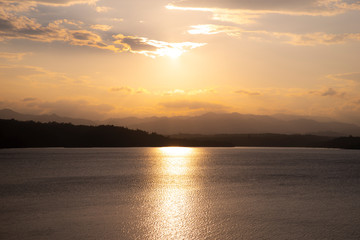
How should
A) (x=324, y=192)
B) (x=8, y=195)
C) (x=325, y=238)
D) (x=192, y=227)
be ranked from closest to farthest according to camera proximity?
(x=325, y=238)
(x=192, y=227)
(x=8, y=195)
(x=324, y=192)

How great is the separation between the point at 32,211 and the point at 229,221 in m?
19.5

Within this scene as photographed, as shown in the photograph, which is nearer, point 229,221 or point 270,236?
point 270,236

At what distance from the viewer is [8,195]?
48.3m

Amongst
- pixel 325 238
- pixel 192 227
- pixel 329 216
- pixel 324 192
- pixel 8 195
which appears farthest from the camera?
pixel 324 192

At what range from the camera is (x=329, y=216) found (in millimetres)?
36969

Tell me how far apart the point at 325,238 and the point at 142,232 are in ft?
46.3

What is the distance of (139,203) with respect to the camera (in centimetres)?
4394

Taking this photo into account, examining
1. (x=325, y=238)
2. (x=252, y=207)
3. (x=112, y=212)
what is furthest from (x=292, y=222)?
(x=112, y=212)

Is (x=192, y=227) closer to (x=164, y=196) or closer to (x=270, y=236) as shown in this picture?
(x=270, y=236)

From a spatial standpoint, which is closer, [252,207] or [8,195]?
[252,207]

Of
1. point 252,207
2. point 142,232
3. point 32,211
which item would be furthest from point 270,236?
point 32,211

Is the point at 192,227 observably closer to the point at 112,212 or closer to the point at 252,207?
the point at 112,212

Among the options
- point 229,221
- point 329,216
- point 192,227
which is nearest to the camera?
point 192,227

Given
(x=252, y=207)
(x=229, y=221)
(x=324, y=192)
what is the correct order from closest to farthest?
(x=229, y=221) < (x=252, y=207) < (x=324, y=192)
